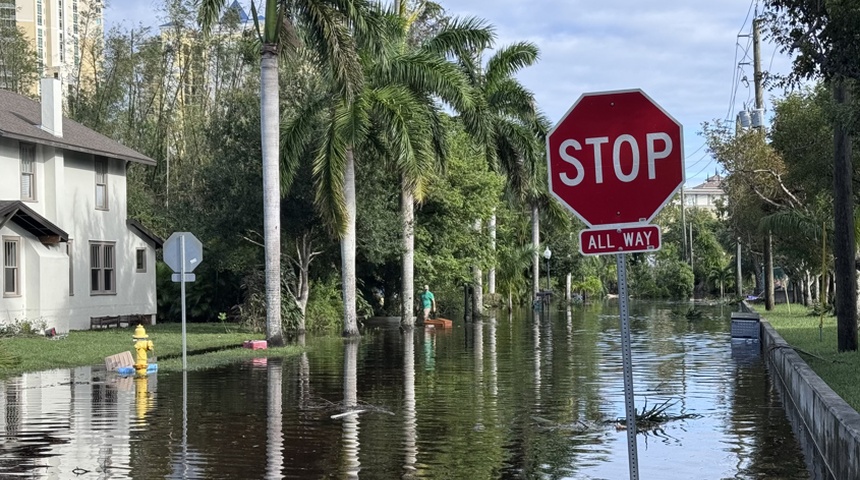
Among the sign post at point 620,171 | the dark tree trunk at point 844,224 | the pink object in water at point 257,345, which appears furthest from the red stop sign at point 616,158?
the pink object in water at point 257,345

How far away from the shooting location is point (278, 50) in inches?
1136

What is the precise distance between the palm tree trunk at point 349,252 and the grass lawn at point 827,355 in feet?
38.8

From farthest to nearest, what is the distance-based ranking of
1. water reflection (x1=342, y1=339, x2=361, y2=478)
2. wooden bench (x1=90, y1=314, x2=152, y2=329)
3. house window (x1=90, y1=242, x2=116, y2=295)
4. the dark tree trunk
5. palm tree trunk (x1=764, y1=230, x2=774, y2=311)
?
palm tree trunk (x1=764, y1=230, x2=774, y2=311), house window (x1=90, y1=242, x2=116, y2=295), wooden bench (x1=90, y1=314, x2=152, y2=329), the dark tree trunk, water reflection (x1=342, y1=339, x2=361, y2=478)

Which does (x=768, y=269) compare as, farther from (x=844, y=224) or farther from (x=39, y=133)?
(x=39, y=133)

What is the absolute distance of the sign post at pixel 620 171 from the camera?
22.1ft

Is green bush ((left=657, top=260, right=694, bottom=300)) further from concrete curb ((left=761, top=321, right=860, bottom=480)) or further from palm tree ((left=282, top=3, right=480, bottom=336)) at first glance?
concrete curb ((left=761, top=321, right=860, bottom=480))

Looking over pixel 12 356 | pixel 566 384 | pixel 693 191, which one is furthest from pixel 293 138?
pixel 693 191

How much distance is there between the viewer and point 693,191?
184 meters

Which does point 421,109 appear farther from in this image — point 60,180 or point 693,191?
point 693,191

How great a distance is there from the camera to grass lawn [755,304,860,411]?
53.0ft

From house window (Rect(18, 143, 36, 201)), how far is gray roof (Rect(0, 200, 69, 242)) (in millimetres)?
1594

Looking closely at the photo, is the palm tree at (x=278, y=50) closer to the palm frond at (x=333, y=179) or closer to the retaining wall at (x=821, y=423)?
the palm frond at (x=333, y=179)

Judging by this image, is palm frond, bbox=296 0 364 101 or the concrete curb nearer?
the concrete curb

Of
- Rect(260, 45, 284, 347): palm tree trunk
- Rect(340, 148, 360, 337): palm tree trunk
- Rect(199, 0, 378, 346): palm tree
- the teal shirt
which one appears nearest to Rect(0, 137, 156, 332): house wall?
Rect(340, 148, 360, 337): palm tree trunk
